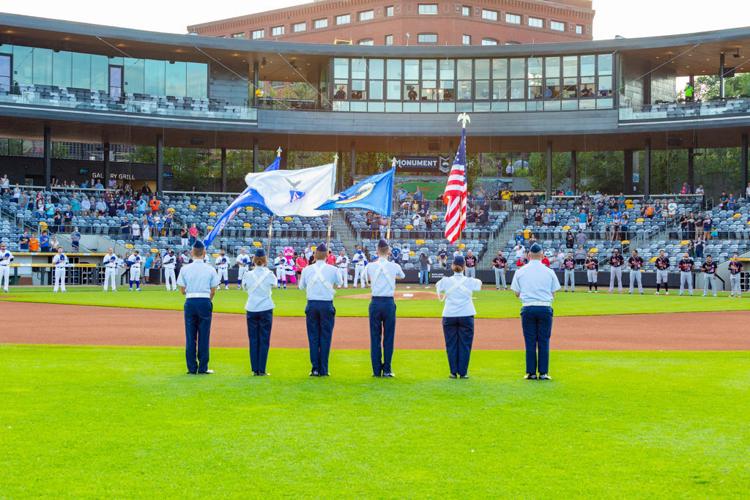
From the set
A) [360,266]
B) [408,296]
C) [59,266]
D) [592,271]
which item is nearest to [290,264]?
[360,266]

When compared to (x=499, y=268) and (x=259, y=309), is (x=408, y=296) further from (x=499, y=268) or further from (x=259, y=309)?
(x=259, y=309)

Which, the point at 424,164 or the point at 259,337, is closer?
the point at 259,337

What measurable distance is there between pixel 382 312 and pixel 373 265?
2.55 feet

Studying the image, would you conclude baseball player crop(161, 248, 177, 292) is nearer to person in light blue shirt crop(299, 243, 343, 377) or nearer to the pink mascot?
the pink mascot

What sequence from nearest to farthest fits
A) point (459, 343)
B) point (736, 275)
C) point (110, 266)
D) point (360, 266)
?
point (459, 343) < point (736, 275) < point (110, 266) < point (360, 266)

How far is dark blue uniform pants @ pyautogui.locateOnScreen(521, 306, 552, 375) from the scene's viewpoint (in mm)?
14047

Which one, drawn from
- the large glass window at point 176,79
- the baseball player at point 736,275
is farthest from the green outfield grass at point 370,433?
the large glass window at point 176,79

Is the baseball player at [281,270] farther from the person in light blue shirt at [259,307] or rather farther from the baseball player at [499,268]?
the person in light blue shirt at [259,307]

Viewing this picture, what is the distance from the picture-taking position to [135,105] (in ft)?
184

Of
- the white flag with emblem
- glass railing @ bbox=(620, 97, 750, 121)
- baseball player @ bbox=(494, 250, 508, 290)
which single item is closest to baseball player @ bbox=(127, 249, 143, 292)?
the white flag with emblem

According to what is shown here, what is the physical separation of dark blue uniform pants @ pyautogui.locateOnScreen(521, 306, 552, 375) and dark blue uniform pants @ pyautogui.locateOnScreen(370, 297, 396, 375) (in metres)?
2.03

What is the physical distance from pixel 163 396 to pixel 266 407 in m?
1.62

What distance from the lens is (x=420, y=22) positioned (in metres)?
Answer: 89.4

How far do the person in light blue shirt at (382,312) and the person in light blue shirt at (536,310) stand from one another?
1.89 metres
